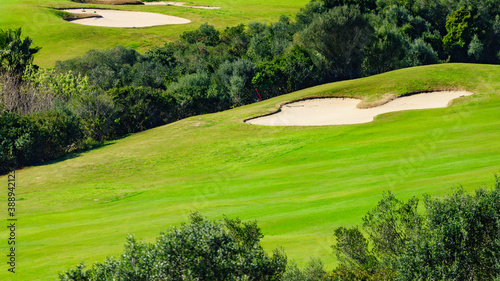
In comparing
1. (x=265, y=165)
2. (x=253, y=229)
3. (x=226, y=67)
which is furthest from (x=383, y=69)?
(x=253, y=229)

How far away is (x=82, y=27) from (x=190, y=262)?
335 feet

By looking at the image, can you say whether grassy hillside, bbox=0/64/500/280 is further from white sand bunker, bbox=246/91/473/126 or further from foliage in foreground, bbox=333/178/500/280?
foliage in foreground, bbox=333/178/500/280

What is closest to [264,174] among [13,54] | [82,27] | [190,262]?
[190,262]

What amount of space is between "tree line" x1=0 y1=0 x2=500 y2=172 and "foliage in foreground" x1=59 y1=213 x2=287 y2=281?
29218 millimetres

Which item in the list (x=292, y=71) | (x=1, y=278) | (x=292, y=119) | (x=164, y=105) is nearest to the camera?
(x=1, y=278)

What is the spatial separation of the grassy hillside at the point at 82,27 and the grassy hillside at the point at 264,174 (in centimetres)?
5789

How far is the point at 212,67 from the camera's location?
72250mm

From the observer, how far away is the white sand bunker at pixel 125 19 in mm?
113887

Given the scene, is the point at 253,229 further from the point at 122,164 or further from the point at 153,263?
the point at 122,164

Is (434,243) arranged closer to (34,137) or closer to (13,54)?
(34,137)

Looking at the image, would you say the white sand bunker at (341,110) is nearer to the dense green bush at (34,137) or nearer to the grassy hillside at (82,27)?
the dense green bush at (34,137)

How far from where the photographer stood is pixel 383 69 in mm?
68438

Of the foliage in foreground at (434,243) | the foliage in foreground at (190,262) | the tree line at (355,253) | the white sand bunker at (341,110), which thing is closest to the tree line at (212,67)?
the white sand bunker at (341,110)

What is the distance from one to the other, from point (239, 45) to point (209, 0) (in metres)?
65.1
